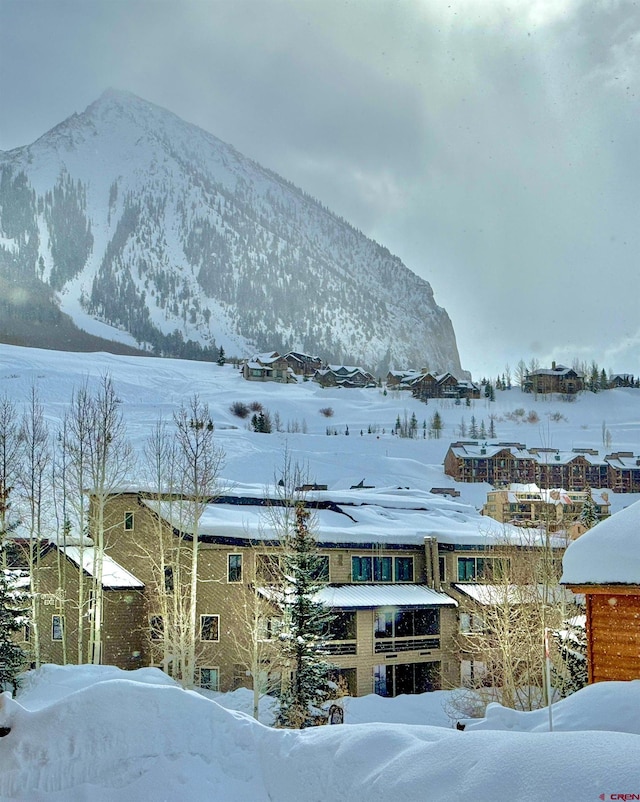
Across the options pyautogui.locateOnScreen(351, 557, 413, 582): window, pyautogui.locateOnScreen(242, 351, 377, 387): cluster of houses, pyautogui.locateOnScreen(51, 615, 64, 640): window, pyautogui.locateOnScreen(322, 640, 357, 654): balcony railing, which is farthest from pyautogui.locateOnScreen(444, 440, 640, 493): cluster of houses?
pyautogui.locateOnScreen(51, 615, 64, 640): window

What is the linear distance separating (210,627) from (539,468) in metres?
68.0

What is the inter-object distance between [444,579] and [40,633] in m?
16.8

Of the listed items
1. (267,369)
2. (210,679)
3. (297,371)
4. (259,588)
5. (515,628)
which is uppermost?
(297,371)

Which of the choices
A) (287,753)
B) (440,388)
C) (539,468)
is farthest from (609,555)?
(440,388)

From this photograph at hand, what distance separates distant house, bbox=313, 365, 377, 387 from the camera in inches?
5849

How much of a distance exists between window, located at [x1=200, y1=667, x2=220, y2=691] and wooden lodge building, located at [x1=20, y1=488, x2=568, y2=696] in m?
0.05

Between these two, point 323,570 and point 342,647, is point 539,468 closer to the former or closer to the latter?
point 323,570

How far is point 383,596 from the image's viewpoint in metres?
29.5

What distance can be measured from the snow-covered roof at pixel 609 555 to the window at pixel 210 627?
1823 cm

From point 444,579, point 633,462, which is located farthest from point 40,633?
point 633,462

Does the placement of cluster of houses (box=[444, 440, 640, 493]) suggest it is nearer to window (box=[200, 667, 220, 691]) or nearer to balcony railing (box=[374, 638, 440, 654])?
balcony railing (box=[374, 638, 440, 654])

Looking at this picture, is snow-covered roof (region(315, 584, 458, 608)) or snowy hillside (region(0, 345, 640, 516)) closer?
snow-covered roof (region(315, 584, 458, 608))

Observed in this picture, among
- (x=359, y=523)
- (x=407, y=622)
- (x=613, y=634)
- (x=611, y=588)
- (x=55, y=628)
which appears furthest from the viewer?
(x=359, y=523)

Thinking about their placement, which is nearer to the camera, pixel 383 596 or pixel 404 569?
pixel 383 596
